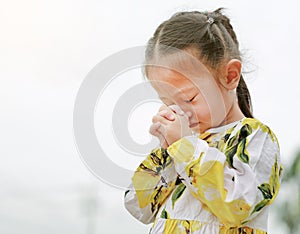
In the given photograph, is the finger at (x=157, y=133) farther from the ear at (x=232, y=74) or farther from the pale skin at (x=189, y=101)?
the ear at (x=232, y=74)

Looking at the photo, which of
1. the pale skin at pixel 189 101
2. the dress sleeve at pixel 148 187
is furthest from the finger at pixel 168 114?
the dress sleeve at pixel 148 187

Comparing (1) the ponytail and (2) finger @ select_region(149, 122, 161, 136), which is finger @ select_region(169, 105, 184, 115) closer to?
(2) finger @ select_region(149, 122, 161, 136)

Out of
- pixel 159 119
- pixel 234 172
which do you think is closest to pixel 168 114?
→ pixel 159 119

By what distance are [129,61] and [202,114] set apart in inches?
4.6

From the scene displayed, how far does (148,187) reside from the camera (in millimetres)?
855

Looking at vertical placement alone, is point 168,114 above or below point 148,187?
above

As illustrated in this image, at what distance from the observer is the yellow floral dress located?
69 centimetres

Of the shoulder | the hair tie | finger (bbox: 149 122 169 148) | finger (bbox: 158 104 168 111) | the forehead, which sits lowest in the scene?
the shoulder

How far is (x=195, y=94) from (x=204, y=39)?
0.29 feet

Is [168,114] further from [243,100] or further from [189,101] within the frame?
[243,100]

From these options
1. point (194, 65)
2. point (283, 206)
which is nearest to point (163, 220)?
point (194, 65)

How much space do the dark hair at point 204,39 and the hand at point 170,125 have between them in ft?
0.26

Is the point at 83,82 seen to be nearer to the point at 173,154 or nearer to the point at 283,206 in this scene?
the point at 173,154

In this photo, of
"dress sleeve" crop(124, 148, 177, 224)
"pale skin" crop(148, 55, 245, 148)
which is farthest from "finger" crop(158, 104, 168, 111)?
"dress sleeve" crop(124, 148, 177, 224)
